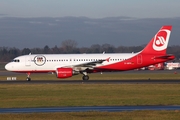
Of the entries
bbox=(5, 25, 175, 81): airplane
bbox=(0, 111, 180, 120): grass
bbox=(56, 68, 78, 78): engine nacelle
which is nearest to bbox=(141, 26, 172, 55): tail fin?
bbox=(5, 25, 175, 81): airplane

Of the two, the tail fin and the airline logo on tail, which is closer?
the tail fin

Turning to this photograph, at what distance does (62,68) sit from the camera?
54.6m

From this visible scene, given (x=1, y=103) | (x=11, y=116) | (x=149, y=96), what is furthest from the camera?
(x=149, y=96)

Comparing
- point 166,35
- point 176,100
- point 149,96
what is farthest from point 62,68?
point 176,100

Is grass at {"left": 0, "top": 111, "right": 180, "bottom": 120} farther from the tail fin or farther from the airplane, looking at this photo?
the tail fin

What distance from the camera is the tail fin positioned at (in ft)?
184

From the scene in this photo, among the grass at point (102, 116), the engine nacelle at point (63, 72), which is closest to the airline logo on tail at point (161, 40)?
the engine nacelle at point (63, 72)

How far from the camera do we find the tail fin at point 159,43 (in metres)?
56.2

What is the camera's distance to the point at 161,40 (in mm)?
56594

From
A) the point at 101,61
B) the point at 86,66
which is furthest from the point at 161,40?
the point at 86,66

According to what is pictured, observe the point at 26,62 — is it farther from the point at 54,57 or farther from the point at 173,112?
the point at 173,112

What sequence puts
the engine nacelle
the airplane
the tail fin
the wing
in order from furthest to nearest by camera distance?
1. the tail fin
2. the airplane
3. the wing
4. the engine nacelle

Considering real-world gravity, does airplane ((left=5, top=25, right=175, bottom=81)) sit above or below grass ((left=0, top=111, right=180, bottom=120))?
above

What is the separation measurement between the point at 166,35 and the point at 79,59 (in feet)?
36.0
